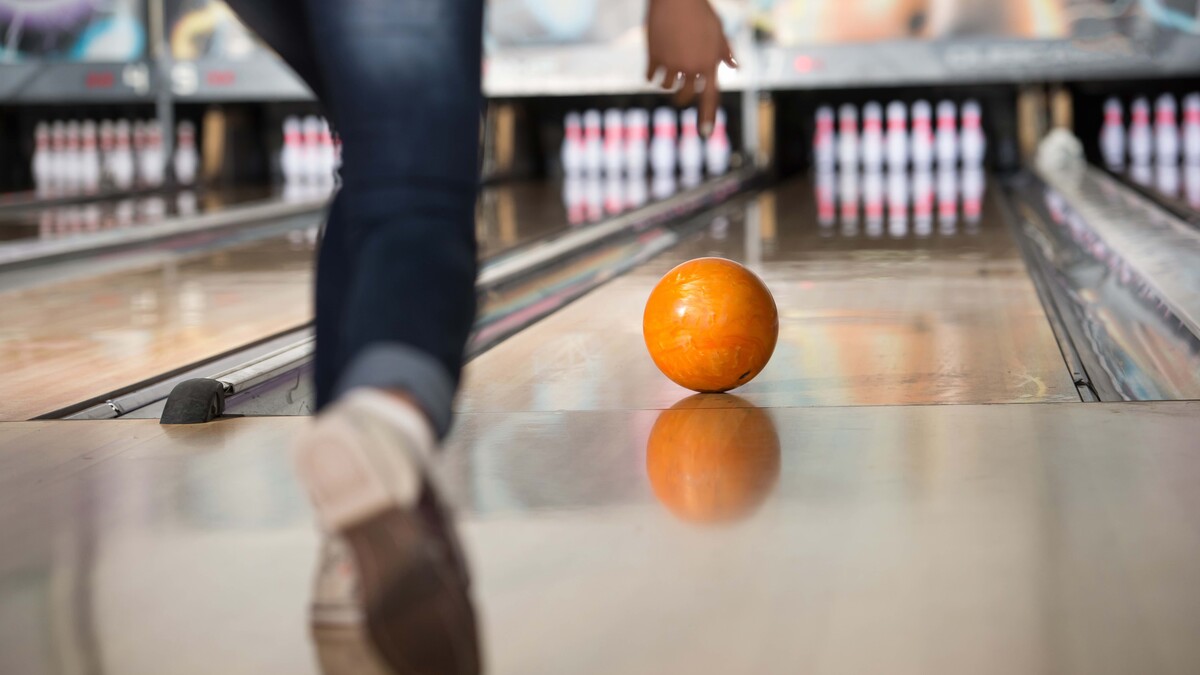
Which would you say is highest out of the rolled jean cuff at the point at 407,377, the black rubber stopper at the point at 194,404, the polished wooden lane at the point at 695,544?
the rolled jean cuff at the point at 407,377

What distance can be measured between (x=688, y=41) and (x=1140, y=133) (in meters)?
6.57

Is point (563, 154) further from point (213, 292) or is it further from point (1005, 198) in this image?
point (213, 292)

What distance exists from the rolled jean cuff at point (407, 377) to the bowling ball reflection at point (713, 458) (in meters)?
0.40

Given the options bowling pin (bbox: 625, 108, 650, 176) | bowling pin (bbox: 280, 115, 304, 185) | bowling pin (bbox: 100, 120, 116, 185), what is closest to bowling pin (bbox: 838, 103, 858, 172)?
bowling pin (bbox: 625, 108, 650, 176)

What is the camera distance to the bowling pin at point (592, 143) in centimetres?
745

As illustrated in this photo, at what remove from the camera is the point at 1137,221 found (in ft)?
12.0

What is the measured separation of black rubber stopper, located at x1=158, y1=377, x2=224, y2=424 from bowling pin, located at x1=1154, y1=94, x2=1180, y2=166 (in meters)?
6.07

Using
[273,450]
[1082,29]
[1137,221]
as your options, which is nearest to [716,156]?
[1082,29]

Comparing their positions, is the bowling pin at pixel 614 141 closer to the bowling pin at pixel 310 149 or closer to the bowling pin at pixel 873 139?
the bowling pin at pixel 873 139

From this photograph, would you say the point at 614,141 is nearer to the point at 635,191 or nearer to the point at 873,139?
the point at 873,139

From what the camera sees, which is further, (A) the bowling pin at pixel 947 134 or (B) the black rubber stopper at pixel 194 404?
(A) the bowling pin at pixel 947 134

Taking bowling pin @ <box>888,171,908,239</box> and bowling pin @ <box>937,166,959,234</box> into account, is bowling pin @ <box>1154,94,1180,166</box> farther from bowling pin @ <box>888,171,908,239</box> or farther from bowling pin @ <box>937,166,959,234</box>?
bowling pin @ <box>888,171,908,239</box>

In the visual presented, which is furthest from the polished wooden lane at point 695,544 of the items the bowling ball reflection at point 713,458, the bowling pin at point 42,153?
the bowling pin at point 42,153

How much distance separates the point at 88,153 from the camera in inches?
303
